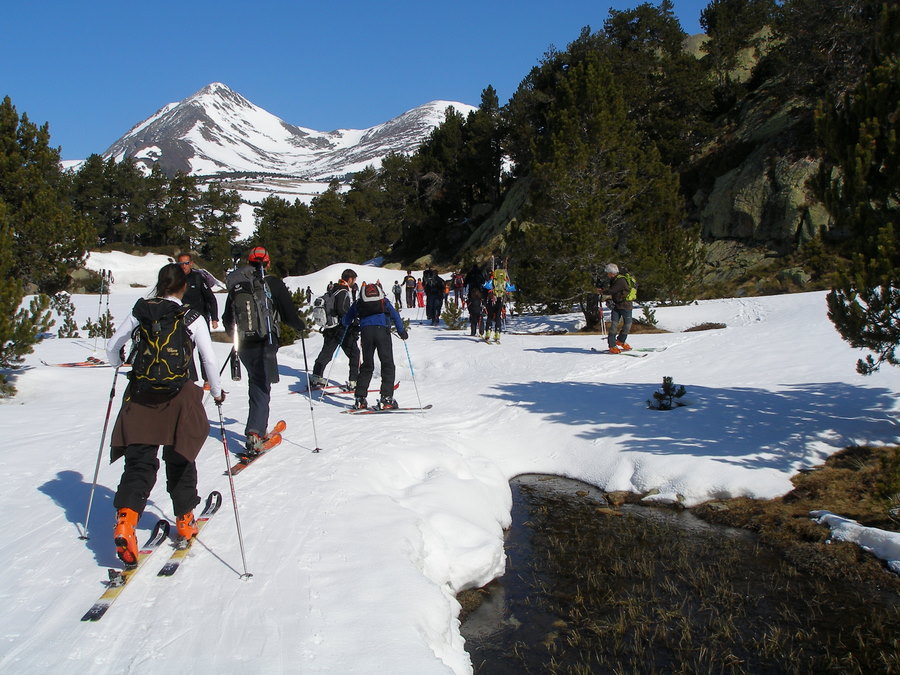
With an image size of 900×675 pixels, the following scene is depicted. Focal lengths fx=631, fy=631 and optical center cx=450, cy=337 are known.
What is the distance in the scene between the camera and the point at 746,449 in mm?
7762

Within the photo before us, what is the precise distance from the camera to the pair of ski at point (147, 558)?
11.9 ft

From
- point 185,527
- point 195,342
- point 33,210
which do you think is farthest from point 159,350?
point 33,210

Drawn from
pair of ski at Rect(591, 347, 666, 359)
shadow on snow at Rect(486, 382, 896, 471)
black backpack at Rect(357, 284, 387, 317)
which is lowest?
shadow on snow at Rect(486, 382, 896, 471)

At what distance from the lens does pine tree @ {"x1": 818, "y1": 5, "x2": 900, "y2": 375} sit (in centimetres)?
611

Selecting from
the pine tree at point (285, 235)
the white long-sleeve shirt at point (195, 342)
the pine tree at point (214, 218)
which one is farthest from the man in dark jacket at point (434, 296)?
the pine tree at point (214, 218)

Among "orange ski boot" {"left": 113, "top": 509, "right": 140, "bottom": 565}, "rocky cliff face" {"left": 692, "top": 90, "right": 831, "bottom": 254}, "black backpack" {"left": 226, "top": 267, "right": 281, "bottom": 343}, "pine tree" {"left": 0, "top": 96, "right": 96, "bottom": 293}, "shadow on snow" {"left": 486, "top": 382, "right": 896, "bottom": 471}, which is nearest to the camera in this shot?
"orange ski boot" {"left": 113, "top": 509, "right": 140, "bottom": 565}

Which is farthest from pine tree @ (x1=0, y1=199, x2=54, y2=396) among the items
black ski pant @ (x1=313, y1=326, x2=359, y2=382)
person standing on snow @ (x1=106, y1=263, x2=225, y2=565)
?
person standing on snow @ (x1=106, y1=263, x2=225, y2=565)

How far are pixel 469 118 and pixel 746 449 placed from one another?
152ft

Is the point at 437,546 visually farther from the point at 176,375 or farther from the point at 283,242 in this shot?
the point at 283,242

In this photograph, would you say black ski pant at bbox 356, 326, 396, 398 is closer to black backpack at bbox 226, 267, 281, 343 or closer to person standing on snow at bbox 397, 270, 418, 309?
black backpack at bbox 226, 267, 281, 343

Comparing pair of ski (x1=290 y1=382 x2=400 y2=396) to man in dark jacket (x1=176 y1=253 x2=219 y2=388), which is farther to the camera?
pair of ski (x1=290 y1=382 x2=400 y2=396)

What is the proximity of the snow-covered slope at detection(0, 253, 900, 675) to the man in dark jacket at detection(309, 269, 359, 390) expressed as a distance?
0.62 m

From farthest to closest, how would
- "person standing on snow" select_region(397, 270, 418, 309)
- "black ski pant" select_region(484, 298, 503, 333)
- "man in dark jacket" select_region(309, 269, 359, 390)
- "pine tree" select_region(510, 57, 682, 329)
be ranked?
"person standing on snow" select_region(397, 270, 418, 309), "pine tree" select_region(510, 57, 682, 329), "black ski pant" select_region(484, 298, 503, 333), "man in dark jacket" select_region(309, 269, 359, 390)

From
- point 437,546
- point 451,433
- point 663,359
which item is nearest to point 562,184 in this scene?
point 663,359
